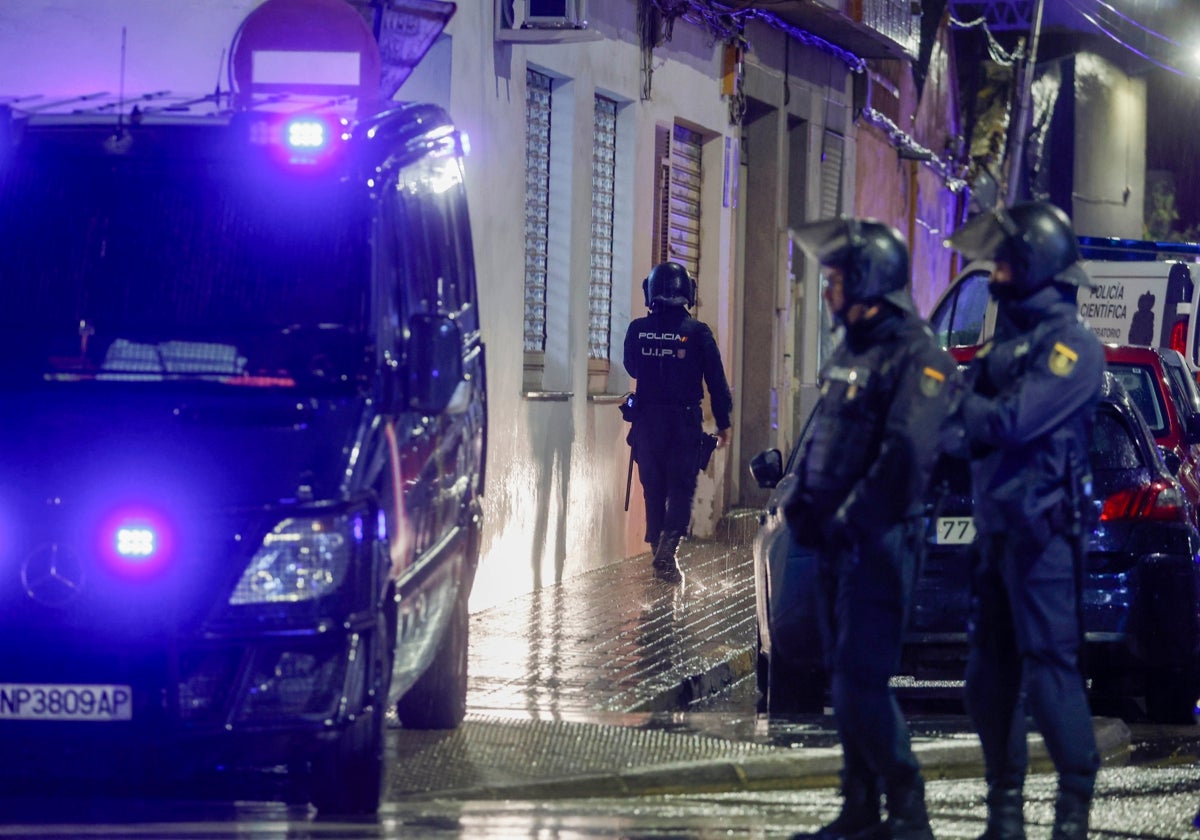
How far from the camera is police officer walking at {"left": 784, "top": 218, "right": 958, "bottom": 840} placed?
6324mm

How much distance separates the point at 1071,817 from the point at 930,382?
4.13 ft

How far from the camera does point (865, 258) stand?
6480 mm

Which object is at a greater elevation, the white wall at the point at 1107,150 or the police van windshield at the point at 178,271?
the white wall at the point at 1107,150

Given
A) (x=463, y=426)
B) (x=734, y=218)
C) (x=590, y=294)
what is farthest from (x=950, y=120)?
(x=463, y=426)

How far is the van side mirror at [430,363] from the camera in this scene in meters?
6.96

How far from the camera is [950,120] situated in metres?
35.5

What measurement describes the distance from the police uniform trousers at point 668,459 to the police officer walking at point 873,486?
878cm

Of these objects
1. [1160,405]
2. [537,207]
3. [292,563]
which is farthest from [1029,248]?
[537,207]

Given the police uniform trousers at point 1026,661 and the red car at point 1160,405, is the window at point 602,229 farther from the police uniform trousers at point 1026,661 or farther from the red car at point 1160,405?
the police uniform trousers at point 1026,661

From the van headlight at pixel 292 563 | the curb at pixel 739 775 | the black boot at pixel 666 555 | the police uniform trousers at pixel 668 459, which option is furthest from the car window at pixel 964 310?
the van headlight at pixel 292 563

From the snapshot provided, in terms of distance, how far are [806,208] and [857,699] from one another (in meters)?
16.5

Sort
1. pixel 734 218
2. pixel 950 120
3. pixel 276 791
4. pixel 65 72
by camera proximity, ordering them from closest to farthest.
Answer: pixel 276 791 → pixel 65 72 → pixel 734 218 → pixel 950 120

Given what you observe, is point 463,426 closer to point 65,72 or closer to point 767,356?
point 65,72

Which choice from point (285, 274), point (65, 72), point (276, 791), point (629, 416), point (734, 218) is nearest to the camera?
point (285, 274)
